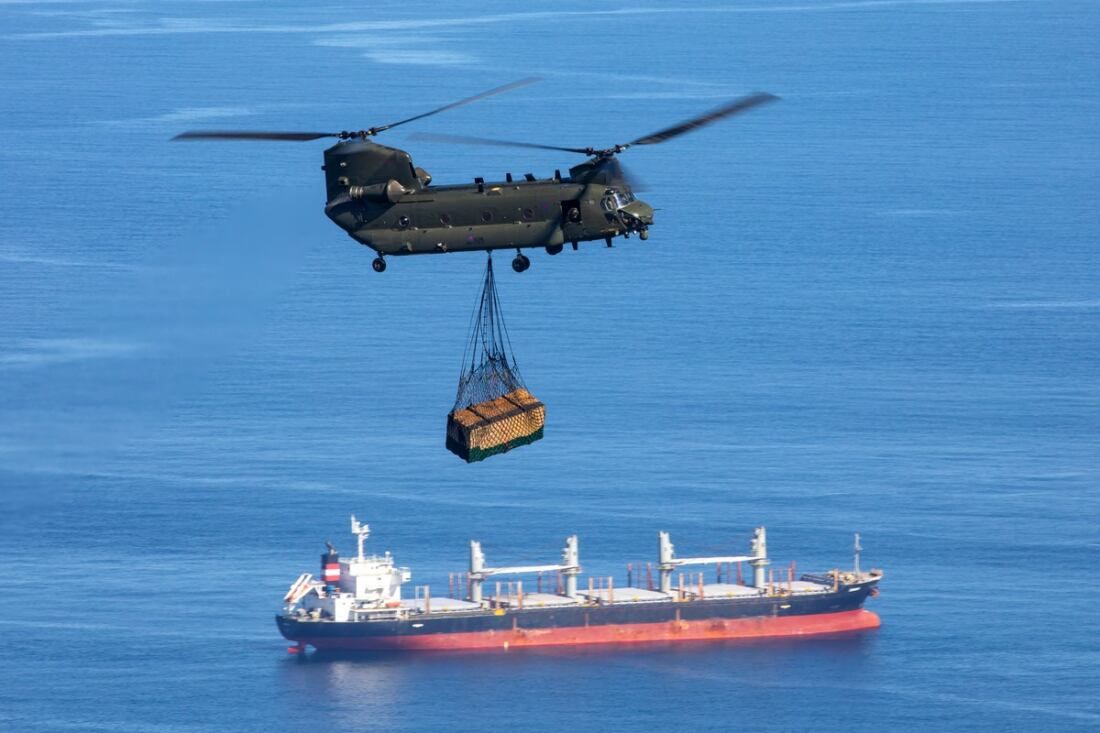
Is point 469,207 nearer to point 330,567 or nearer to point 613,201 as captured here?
point 613,201

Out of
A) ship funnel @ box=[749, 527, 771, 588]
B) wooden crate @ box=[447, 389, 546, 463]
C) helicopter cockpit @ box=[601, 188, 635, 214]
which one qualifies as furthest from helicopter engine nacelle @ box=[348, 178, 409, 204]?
ship funnel @ box=[749, 527, 771, 588]

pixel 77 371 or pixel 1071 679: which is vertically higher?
pixel 77 371

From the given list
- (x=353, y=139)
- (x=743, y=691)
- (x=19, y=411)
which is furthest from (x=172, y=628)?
(x=353, y=139)

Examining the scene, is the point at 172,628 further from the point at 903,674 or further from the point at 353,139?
the point at 353,139

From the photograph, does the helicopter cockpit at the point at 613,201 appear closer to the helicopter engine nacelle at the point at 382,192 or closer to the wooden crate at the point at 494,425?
the helicopter engine nacelle at the point at 382,192

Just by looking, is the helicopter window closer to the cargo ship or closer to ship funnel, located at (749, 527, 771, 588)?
the cargo ship

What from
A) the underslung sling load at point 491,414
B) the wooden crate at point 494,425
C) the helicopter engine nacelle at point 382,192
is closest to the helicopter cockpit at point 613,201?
the underslung sling load at point 491,414
